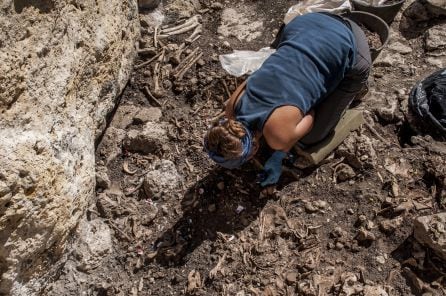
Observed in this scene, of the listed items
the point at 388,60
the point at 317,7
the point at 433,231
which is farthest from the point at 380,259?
the point at 317,7

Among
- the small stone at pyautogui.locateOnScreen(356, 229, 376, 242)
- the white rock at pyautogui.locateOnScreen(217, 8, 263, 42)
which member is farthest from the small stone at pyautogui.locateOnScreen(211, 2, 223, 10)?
the small stone at pyautogui.locateOnScreen(356, 229, 376, 242)

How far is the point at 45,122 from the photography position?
2.97 m

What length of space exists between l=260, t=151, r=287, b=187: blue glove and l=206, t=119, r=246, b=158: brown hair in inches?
25.0

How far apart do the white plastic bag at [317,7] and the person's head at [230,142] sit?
1.73 meters

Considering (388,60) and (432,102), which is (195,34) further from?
(432,102)

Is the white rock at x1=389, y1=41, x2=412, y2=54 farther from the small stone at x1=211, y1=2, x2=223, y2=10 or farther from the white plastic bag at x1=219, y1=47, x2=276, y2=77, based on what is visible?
the small stone at x1=211, y1=2, x2=223, y2=10

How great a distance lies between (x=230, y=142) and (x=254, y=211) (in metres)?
0.89

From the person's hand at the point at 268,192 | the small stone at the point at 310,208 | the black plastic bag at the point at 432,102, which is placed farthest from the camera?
the black plastic bag at the point at 432,102

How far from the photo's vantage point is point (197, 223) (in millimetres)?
3750

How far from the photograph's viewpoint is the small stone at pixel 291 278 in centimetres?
345

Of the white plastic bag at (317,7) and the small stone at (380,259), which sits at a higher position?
the white plastic bag at (317,7)

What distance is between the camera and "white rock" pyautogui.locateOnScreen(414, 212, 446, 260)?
129 inches

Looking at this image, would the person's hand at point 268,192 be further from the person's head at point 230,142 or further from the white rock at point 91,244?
the white rock at point 91,244

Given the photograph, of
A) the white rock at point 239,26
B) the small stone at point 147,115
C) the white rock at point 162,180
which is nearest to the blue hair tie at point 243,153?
the white rock at point 162,180
